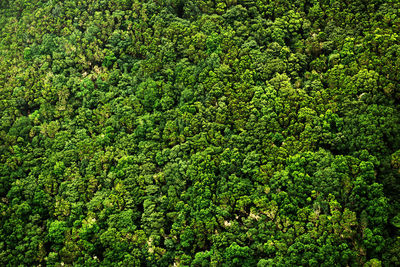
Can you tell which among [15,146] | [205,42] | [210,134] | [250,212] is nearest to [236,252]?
[250,212]

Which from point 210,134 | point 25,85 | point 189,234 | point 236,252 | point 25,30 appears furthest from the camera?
point 25,30

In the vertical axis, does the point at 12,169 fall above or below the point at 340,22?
below

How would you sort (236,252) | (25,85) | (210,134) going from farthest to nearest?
(25,85), (210,134), (236,252)

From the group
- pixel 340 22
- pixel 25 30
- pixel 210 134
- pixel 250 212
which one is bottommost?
pixel 250 212

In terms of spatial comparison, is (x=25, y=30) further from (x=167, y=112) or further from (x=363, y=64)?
(x=363, y=64)

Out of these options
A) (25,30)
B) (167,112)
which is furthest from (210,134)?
(25,30)

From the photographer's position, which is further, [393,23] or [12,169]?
[12,169]
